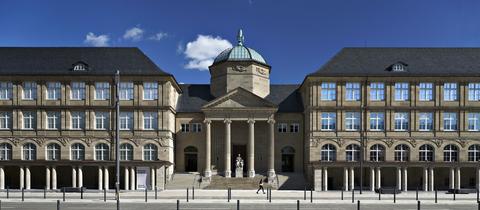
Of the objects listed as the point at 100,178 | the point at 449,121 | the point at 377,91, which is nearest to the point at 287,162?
the point at 377,91

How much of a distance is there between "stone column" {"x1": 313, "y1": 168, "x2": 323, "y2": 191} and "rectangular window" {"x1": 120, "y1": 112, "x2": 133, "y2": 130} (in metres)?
19.3

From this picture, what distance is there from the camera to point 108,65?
175 feet

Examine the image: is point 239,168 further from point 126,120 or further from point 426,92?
point 426,92

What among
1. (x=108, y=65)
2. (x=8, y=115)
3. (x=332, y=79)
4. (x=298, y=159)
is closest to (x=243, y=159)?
(x=298, y=159)

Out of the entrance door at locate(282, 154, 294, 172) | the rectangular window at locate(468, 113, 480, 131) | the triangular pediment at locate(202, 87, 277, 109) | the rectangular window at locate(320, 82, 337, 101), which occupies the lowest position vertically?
the entrance door at locate(282, 154, 294, 172)

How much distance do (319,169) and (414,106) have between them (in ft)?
37.6

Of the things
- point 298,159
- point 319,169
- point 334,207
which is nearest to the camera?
point 334,207

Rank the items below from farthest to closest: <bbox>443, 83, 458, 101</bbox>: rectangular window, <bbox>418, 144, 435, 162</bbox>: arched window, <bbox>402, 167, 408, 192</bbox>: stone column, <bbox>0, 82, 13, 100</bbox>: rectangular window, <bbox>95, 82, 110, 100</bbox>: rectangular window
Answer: <bbox>95, 82, 110, 100</bbox>: rectangular window < <bbox>0, 82, 13, 100</bbox>: rectangular window < <bbox>418, 144, 435, 162</bbox>: arched window < <bbox>443, 83, 458, 101</bbox>: rectangular window < <bbox>402, 167, 408, 192</bbox>: stone column

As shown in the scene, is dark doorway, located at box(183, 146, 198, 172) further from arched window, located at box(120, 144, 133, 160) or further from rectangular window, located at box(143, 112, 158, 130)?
arched window, located at box(120, 144, 133, 160)

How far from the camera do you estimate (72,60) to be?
54250mm

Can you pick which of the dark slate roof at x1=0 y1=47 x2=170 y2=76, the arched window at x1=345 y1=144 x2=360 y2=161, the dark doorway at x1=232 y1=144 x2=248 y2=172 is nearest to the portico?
the dark doorway at x1=232 y1=144 x2=248 y2=172

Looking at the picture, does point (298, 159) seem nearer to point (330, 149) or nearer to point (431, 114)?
point (330, 149)

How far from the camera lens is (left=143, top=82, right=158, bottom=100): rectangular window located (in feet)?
172

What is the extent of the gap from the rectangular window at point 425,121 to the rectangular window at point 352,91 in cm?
663
